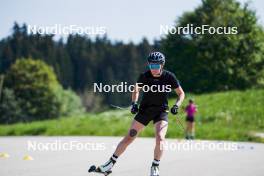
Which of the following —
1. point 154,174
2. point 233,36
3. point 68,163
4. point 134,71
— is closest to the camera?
point 154,174

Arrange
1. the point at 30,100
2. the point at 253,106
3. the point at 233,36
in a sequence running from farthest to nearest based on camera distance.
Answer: the point at 30,100 < the point at 233,36 < the point at 253,106

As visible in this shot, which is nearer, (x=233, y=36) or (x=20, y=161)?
(x=20, y=161)

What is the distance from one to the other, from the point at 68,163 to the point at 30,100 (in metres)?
63.3

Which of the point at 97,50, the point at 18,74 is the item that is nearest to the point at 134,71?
the point at 97,50

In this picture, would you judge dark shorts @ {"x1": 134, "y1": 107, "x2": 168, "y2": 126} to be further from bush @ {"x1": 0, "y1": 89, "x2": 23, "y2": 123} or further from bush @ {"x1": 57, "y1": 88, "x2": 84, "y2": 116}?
bush @ {"x1": 57, "y1": 88, "x2": 84, "y2": 116}

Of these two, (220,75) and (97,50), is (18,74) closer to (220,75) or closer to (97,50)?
(220,75)

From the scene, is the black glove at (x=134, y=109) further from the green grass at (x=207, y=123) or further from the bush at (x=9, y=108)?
the bush at (x=9, y=108)

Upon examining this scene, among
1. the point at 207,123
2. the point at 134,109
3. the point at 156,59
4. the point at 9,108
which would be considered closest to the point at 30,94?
the point at 9,108

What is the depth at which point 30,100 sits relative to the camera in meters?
73.6

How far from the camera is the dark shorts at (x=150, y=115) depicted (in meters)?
8.09

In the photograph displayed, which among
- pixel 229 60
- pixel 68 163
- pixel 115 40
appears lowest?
pixel 68 163

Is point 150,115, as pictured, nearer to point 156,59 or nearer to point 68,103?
point 156,59

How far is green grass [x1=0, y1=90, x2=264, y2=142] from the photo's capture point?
2439cm

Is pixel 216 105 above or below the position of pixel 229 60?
below
